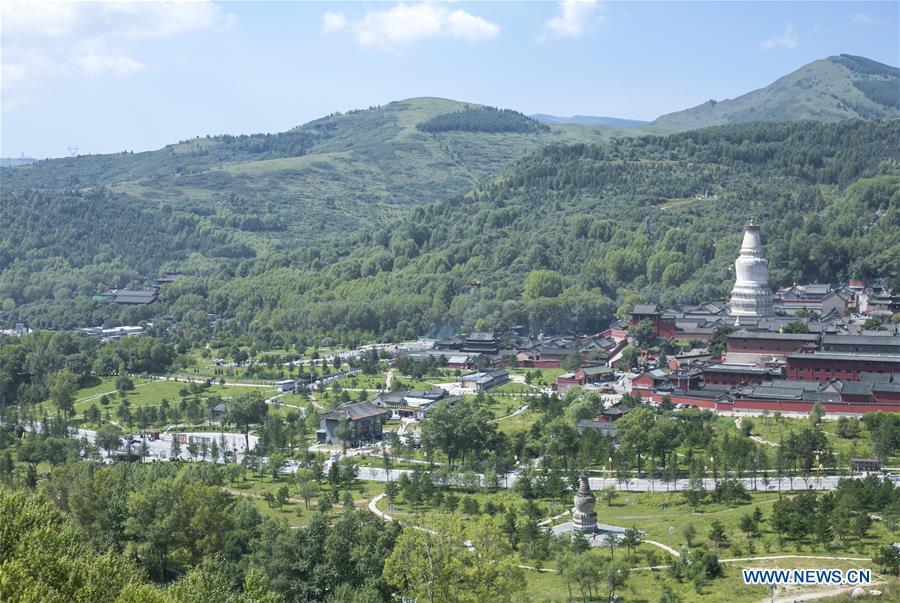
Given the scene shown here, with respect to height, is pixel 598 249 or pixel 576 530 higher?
pixel 598 249

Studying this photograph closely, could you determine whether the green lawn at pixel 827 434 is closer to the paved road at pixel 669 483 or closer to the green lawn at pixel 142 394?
the paved road at pixel 669 483

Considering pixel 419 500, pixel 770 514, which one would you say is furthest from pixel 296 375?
pixel 770 514

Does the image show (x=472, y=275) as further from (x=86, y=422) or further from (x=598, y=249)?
(x=86, y=422)

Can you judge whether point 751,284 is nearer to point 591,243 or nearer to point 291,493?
point 591,243

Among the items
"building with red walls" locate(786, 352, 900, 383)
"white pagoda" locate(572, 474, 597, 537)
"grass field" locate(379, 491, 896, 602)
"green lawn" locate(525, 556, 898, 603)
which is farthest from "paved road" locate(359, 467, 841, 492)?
"building with red walls" locate(786, 352, 900, 383)

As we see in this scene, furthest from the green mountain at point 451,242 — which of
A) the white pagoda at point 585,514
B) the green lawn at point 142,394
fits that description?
the white pagoda at point 585,514

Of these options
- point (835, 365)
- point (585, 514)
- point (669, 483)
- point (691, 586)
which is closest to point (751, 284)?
point (835, 365)
